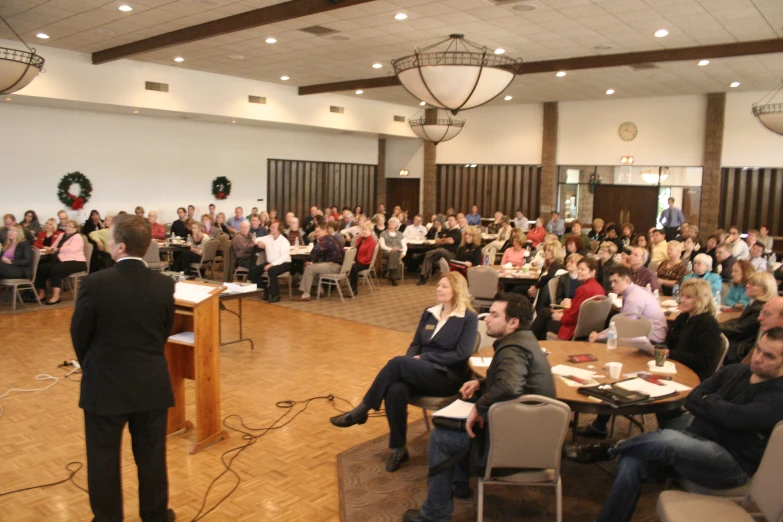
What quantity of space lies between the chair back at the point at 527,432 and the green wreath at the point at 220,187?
15.2 meters

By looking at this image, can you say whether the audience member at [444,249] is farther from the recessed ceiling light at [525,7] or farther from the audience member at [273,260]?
the recessed ceiling light at [525,7]

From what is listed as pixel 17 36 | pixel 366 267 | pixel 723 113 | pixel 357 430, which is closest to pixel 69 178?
pixel 17 36

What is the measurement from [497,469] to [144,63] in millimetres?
13124

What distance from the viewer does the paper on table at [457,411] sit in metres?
3.68

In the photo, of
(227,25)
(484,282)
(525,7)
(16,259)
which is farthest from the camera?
(227,25)

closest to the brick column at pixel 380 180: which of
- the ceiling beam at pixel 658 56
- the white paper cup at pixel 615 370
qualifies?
the ceiling beam at pixel 658 56

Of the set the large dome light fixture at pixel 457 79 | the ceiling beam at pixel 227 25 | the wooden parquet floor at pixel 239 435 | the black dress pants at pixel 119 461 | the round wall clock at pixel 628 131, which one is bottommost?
the wooden parquet floor at pixel 239 435

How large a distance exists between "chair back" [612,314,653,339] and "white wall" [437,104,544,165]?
14.5 metres

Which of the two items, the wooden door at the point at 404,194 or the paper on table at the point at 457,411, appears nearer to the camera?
the paper on table at the point at 457,411

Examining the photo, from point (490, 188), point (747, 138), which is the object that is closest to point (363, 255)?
point (490, 188)

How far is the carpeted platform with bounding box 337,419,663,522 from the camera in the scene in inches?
152

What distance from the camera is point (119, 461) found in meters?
3.34

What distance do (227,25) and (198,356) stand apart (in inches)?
283

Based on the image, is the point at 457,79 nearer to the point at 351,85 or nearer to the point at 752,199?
the point at 351,85
